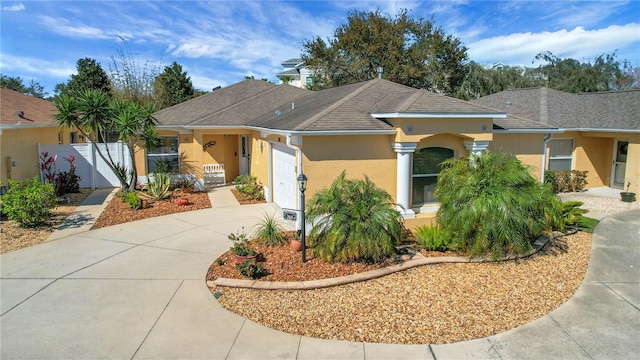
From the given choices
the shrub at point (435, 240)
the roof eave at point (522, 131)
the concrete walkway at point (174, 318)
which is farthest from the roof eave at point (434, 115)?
the concrete walkway at point (174, 318)

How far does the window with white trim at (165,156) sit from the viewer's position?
16.6 metres

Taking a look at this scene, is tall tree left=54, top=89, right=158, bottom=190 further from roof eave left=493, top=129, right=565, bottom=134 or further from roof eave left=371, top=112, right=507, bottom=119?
roof eave left=493, top=129, right=565, bottom=134

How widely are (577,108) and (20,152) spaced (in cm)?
2394

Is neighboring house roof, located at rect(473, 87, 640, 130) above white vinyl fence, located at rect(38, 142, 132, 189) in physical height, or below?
above

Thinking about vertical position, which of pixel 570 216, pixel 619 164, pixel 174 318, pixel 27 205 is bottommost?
pixel 174 318

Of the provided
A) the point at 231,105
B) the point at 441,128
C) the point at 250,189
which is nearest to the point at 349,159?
the point at 441,128

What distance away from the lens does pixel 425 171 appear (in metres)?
11.4

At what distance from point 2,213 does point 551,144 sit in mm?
20652

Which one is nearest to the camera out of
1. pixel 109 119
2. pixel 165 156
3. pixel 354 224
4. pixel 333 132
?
pixel 354 224

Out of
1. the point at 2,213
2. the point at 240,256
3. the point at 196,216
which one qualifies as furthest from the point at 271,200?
the point at 2,213

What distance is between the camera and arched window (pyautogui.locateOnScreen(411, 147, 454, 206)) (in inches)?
444

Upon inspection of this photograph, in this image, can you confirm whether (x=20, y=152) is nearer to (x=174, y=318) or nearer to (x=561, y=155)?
(x=174, y=318)

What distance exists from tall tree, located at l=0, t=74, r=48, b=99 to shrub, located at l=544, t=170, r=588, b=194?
172ft

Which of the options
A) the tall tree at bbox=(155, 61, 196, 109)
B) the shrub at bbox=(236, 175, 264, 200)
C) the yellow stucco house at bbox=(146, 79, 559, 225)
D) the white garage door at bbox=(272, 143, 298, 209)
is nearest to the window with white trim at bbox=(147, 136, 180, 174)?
the shrub at bbox=(236, 175, 264, 200)
